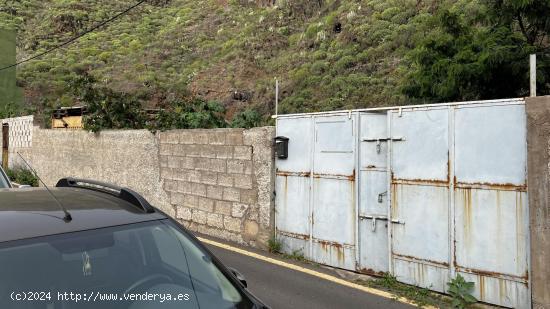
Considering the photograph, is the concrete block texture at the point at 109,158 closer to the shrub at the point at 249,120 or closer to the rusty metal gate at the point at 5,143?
the shrub at the point at 249,120

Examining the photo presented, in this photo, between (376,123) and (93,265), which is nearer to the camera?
(93,265)

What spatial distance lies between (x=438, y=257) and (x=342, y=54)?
63.0 ft

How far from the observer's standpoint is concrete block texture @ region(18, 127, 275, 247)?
7344mm

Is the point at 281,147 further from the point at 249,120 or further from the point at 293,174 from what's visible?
the point at 249,120

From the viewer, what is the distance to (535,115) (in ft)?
14.6

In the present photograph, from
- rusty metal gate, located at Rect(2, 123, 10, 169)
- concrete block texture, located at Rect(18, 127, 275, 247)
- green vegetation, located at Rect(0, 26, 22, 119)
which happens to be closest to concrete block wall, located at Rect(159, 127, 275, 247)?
concrete block texture, located at Rect(18, 127, 275, 247)

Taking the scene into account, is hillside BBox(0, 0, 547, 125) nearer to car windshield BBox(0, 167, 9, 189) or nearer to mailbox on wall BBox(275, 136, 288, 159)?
mailbox on wall BBox(275, 136, 288, 159)

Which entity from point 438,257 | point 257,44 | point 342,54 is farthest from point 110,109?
point 257,44

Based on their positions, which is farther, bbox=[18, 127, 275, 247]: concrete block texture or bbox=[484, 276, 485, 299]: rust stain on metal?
bbox=[18, 127, 275, 247]: concrete block texture

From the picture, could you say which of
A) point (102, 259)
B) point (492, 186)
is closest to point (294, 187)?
point (492, 186)

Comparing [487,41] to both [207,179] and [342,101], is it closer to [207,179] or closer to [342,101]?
[207,179]

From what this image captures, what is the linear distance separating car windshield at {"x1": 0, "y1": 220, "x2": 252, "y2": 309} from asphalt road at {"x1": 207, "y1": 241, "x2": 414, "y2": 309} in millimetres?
2489

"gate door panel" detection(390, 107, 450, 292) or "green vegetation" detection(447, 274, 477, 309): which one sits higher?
"gate door panel" detection(390, 107, 450, 292)

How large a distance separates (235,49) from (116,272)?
3189 cm
